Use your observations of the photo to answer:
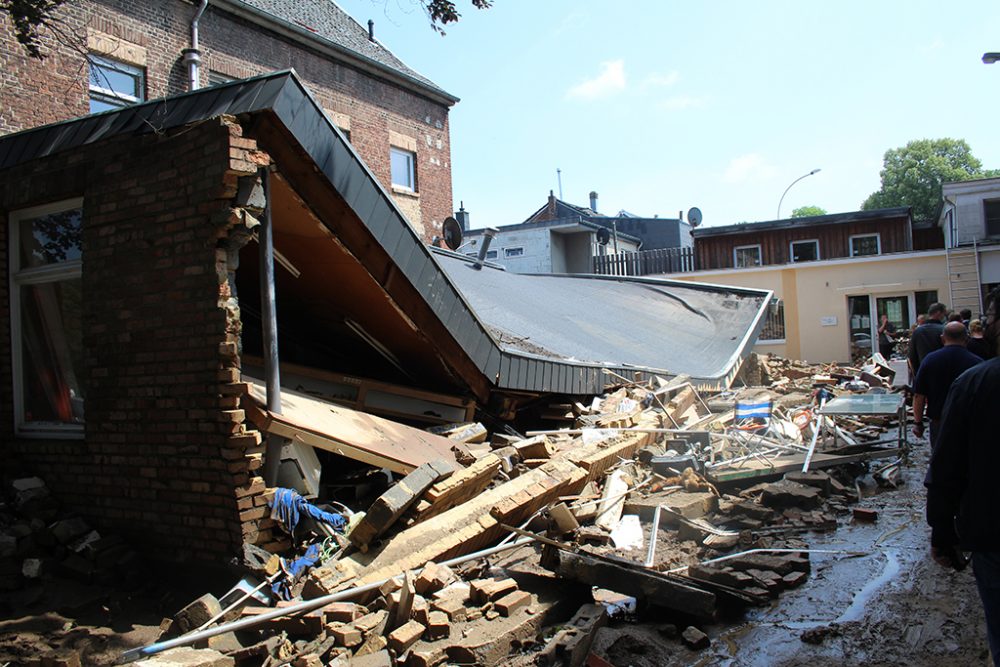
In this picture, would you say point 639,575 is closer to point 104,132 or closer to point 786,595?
point 786,595

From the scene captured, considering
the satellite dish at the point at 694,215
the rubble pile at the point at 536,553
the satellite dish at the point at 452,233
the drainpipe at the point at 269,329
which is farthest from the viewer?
the satellite dish at the point at 694,215

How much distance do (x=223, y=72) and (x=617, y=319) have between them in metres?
10.3

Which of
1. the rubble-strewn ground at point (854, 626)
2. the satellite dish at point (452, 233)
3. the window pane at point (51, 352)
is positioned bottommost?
the rubble-strewn ground at point (854, 626)

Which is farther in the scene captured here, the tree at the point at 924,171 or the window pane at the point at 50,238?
the tree at the point at 924,171

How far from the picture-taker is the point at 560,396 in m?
8.52

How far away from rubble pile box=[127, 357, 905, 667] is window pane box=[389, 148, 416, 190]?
49.1ft

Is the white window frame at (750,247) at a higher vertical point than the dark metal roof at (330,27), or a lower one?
lower

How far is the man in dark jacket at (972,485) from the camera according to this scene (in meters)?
2.62

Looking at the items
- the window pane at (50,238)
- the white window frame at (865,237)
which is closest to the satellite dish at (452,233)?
the window pane at (50,238)

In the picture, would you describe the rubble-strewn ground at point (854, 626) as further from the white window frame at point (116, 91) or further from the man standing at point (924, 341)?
the white window frame at point (116, 91)

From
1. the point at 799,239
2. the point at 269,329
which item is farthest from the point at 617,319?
the point at 799,239

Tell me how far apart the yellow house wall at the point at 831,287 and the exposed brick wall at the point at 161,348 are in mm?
24034

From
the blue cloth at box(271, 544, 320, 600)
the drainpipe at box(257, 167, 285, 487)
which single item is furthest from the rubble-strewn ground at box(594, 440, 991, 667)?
the drainpipe at box(257, 167, 285, 487)

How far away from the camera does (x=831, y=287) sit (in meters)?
25.2
